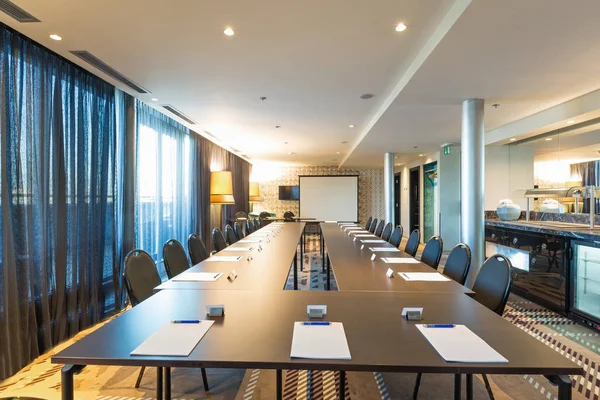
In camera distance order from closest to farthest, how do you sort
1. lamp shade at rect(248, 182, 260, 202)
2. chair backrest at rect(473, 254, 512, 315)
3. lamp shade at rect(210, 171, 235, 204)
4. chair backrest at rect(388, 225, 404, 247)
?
chair backrest at rect(473, 254, 512, 315), chair backrest at rect(388, 225, 404, 247), lamp shade at rect(210, 171, 235, 204), lamp shade at rect(248, 182, 260, 202)

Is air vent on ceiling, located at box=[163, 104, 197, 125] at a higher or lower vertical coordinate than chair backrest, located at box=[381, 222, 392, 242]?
higher

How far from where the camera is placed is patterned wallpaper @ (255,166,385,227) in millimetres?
13227

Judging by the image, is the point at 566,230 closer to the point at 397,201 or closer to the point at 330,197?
the point at 330,197

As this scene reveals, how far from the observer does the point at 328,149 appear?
29.3 feet

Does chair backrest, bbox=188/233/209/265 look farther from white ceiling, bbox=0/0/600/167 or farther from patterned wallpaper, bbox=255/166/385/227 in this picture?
patterned wallpaper, bbox=255/166/385/227

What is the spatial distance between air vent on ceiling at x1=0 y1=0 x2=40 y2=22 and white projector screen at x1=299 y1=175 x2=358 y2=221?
427 inches

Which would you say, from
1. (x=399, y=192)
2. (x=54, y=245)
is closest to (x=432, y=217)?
(x=399, y=192)

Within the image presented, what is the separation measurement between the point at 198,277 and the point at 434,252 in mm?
2209

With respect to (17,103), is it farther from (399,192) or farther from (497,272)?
(399,192)

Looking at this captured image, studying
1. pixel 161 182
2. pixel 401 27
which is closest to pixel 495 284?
pixel 401 27

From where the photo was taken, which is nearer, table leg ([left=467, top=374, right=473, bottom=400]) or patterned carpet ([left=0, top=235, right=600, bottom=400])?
table leg ([left=467, top=374, right=473, bottom=400])

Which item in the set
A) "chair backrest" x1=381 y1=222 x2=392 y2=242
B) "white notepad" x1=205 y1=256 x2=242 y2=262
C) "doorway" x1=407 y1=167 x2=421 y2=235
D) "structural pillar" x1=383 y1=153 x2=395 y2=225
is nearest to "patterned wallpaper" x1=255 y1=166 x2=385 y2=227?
"doorway" x1=407 y1=167 x2=421 y2=235

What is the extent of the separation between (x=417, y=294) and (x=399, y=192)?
11.9 m

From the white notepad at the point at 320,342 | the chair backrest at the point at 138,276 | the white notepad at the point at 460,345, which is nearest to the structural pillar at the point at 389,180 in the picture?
the chair backrest at the point at 138,276
